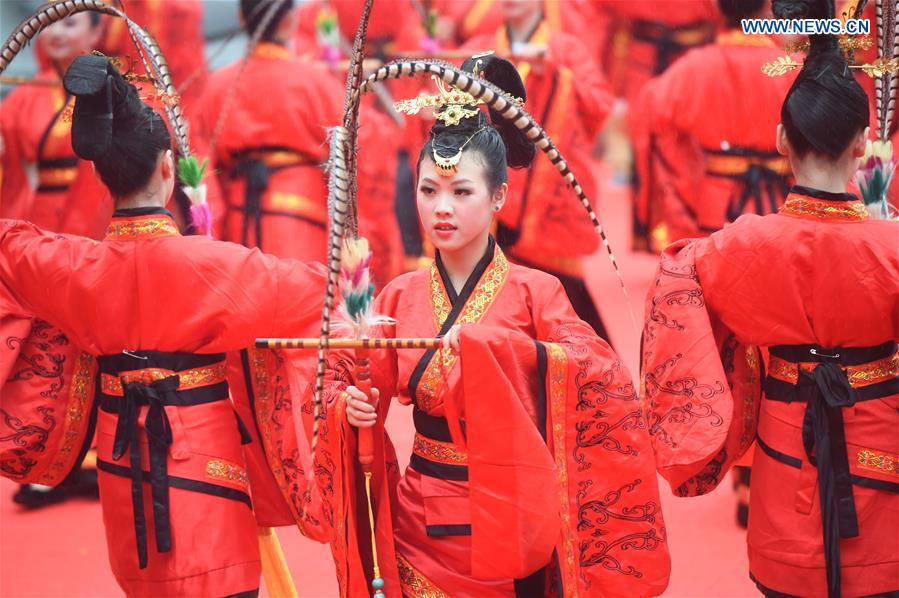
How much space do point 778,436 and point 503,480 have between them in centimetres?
76

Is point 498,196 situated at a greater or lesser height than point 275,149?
greater

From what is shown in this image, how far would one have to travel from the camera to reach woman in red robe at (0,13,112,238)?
502 cm

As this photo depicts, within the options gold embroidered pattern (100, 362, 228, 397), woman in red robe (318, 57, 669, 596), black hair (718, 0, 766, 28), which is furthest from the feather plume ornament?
black hair (718, 0, 766, 28)

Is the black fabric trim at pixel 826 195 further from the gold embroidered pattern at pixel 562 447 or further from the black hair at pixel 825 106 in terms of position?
the gold embroidered pattern at pixel 562 447

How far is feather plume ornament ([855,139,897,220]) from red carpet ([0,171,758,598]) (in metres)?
1.38

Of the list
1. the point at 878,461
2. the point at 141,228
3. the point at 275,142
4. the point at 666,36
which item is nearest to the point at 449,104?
the point at 141,228

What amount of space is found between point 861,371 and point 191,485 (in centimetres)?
158

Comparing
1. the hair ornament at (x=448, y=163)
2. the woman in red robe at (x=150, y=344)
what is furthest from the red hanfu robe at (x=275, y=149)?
the hair ornament at (x=448, y=163)

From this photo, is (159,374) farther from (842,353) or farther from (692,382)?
(842,353)

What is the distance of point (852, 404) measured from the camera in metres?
2.75

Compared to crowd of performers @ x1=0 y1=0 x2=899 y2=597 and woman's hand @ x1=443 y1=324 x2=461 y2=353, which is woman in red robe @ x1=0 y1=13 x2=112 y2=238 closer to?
crowd of performers @ x1=0 y1=0 x2=899 y2=597

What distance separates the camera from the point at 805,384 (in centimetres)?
280

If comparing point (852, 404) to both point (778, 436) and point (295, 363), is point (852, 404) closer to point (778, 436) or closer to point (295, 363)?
point (778, 436)

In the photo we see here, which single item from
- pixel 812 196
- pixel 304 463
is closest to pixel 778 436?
pixel 812 196
